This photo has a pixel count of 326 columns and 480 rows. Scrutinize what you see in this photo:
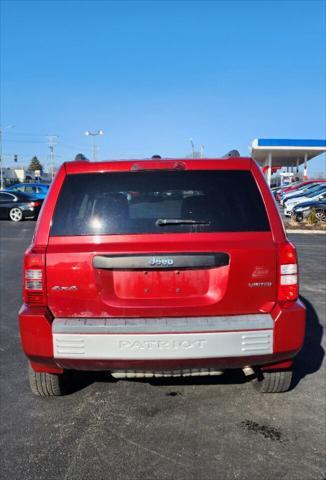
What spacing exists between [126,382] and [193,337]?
53.5 inches

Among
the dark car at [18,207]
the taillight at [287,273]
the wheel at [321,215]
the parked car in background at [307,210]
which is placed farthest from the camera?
the dark car at [18,207]

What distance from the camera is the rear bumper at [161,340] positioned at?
2.65 m

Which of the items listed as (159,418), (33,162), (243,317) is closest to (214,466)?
(159,418)

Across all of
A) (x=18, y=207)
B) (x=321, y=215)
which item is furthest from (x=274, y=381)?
(x=18, y=207)

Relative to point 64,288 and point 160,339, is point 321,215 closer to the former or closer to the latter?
point 160,339

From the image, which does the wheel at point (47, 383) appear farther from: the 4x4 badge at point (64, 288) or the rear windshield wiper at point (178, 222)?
the rear windshield wiper at point (178, 222)

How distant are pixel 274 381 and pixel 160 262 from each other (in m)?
1.48

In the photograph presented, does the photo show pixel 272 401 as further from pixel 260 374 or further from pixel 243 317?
pixel 243 317

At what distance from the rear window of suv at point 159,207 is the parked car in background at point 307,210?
1660 centimetres

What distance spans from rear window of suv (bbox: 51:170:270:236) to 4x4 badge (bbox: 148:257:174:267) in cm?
20

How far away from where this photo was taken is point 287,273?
110 inches

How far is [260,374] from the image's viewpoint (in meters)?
3.42

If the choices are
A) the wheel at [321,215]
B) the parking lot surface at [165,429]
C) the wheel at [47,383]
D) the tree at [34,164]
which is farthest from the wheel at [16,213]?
the tree at [34,164]

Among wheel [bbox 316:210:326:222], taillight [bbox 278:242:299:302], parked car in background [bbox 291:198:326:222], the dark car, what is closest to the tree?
the dark car
